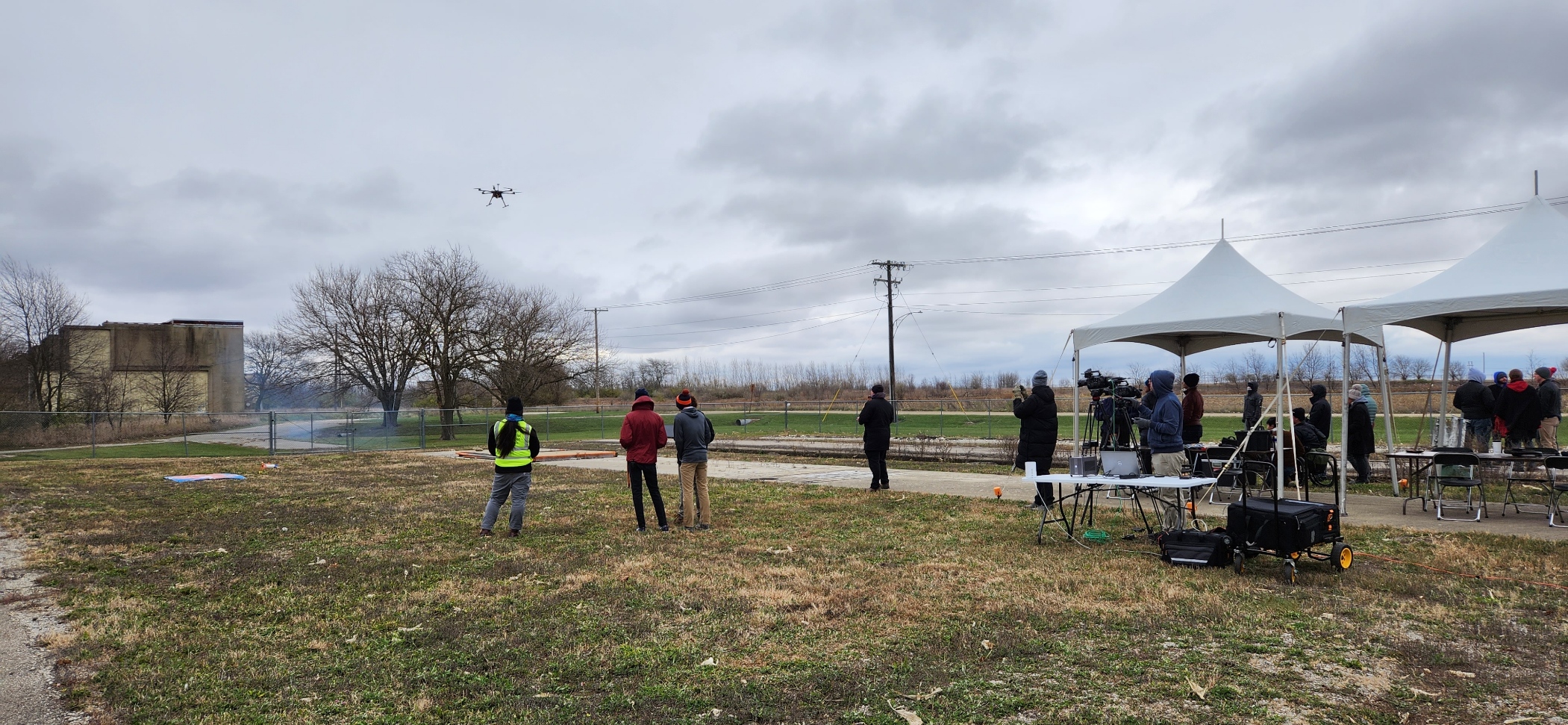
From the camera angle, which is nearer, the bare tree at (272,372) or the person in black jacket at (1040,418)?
the person in black jacket at (1040,418)

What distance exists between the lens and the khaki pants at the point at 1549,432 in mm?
13430

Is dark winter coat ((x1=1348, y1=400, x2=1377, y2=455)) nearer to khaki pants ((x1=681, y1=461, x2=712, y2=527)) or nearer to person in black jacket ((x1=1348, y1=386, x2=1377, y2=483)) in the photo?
person in black jacket ((x1=1348, y1=386, x2=1377, y2=483))

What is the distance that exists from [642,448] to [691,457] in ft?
1.94

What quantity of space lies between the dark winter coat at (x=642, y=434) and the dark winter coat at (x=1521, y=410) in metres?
11.5

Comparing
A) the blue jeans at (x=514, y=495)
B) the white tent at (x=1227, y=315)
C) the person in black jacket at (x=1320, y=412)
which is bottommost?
the blue jeans at (x=514, y=495)

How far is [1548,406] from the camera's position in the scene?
13.2m

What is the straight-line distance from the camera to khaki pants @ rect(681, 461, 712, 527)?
1064 centimetres

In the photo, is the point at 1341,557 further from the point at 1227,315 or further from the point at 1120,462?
the point at 1227,315

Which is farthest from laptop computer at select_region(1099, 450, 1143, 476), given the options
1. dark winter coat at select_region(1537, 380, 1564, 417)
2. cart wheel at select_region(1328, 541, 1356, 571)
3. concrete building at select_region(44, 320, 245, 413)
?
concrete building at select_region(44, 320, 245, 413)

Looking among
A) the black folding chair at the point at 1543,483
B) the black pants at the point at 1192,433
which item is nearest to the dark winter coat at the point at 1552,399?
the black folding chair at the point at 1543,483

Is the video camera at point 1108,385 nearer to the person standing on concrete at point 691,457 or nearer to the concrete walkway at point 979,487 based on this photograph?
the concrete walkway at point 979,487

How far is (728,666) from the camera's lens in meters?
5.12

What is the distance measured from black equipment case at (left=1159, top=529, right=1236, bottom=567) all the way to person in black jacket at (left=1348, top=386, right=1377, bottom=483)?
8.22 m

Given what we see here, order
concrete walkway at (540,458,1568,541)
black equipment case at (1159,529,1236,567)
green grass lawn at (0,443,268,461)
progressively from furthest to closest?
green grass lawn at (0,443,268,461), concrete walkway at (540,458,1568,541), black equipment case at (1159,529,1236,567)
